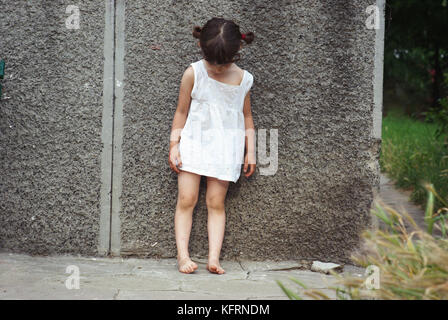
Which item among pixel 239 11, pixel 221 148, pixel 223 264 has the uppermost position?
pixel 239 11

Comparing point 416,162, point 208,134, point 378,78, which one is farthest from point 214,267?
point 416,162

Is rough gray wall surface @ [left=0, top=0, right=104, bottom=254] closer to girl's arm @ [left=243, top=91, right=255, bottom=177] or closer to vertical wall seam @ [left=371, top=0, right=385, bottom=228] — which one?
girl's arm @ [left=243, top=91, right=255, bottom=177]

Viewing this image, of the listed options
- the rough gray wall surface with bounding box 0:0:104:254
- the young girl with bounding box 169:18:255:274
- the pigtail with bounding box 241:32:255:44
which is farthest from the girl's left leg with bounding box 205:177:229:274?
the pigtail with bounding box 241:32:255:44

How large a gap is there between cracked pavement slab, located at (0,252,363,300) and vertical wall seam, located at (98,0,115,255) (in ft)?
0.55

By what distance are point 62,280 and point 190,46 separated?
1452 millimetres

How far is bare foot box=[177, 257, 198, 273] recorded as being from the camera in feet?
Result: 8.76

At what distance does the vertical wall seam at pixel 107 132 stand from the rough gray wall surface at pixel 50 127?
0.10ft

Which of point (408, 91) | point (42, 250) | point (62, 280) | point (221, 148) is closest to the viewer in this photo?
point (62, 280)

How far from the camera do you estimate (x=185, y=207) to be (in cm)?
283

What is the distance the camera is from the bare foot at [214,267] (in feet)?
8.83

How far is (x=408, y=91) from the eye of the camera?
54.1 feet

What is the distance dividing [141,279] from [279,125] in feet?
3.83

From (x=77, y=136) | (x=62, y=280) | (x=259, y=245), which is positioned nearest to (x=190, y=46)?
(x=77, y=136)

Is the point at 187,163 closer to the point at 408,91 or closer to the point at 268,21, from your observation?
the point at 268,21
